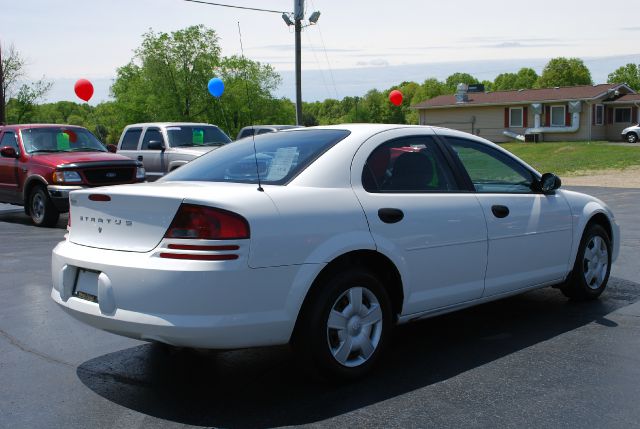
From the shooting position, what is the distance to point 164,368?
4.68 m

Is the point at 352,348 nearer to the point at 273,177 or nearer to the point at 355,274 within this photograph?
the point at 355,274

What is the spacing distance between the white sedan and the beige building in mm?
44947

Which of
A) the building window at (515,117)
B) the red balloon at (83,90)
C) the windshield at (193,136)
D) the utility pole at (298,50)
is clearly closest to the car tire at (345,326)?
the windshield at (193,136)

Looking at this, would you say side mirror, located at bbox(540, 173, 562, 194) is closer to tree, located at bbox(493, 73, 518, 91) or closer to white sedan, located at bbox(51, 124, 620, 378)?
white sedan, located at bbox(51, 124, 620, 378)

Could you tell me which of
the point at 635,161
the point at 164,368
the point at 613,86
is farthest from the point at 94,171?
the point at 613,86

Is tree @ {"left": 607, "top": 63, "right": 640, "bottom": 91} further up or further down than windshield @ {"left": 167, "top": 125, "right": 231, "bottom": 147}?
further up

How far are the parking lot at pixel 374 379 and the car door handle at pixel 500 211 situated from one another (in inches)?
35.3

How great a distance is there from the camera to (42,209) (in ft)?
41.5

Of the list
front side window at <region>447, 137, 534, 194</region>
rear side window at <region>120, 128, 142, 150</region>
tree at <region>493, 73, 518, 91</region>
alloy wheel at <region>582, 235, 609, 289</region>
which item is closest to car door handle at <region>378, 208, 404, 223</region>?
front side window at <region>447, 137, 534, 194</region>

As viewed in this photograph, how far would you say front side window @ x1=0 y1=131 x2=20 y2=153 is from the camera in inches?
534

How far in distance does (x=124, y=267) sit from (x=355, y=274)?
132cm

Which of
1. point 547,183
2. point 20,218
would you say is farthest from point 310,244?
point 20,218

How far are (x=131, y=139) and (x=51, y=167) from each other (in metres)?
3.98

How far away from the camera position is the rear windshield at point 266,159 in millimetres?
4480
